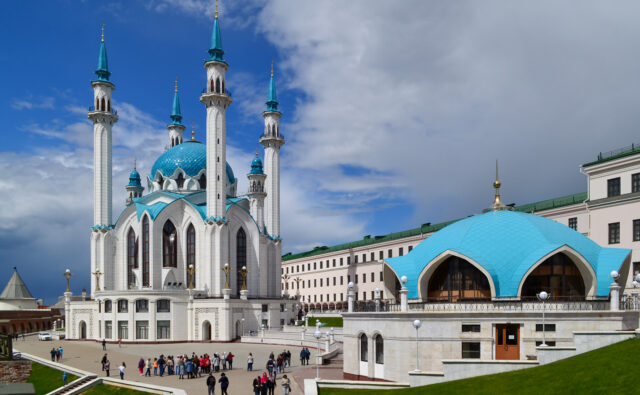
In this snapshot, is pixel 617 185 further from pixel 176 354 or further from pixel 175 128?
pixel 175 128

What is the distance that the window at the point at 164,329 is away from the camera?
59.2 m

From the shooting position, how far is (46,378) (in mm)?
37594

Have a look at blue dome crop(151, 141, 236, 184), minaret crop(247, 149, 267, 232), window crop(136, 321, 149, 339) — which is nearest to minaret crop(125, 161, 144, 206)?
blue dome crop(151, 141, 236, 184)

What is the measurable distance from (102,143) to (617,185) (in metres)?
55.4

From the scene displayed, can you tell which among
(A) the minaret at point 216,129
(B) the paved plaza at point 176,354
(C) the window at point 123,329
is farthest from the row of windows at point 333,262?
(C) the window at point 123,329

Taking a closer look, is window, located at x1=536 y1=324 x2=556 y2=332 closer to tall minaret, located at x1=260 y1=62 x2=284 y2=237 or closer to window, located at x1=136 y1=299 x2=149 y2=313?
window, located at x1=136 y1=299 x2=149 y2=313

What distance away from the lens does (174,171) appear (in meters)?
75.9

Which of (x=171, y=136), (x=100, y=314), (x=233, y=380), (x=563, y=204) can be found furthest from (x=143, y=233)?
(x=563, y=204)

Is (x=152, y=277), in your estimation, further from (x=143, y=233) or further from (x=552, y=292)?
(x=552, y=292)

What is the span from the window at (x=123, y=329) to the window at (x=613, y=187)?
45892mm

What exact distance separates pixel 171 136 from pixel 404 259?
208ft

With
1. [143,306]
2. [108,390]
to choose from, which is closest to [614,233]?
[108,390]

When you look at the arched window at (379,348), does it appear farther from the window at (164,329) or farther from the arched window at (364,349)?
the window at (164,329)

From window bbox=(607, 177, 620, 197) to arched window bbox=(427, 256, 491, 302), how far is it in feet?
67.0
